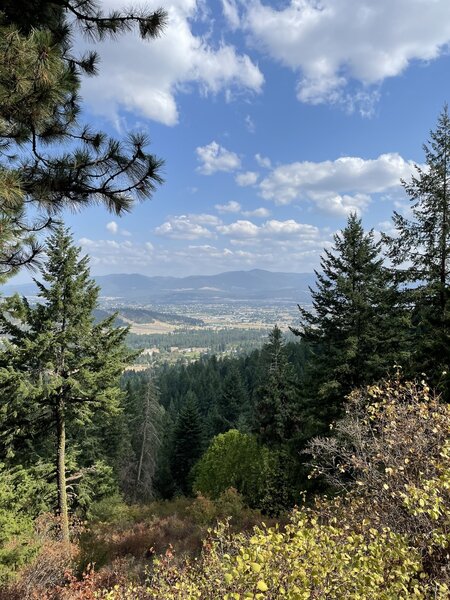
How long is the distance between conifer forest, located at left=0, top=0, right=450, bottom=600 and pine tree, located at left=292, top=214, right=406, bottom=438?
0.08m

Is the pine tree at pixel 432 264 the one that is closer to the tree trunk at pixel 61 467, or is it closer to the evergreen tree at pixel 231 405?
the tree trunk at pixel 61 467

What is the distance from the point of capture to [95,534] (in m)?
15.8

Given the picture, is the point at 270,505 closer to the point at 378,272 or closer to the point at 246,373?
the point at 378,272

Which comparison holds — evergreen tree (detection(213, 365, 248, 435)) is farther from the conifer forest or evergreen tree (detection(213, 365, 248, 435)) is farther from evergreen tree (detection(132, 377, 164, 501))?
the conifer forest

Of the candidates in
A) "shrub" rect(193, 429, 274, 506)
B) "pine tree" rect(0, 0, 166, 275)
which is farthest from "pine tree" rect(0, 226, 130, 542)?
"shrub" rect(193, 429, 274, 506)

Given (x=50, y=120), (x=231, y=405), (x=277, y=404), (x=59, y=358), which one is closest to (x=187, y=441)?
(x=231, y=405)

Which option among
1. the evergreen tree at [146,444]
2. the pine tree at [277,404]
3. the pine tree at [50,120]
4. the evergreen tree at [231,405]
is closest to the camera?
the pine tree at [50,120]

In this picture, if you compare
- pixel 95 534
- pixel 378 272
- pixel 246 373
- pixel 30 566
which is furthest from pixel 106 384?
pixel 246 373

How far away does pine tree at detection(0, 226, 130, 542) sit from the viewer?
40.3 ft

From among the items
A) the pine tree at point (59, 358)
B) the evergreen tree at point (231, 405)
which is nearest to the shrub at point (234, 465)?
the pine tree at point (59, 358)

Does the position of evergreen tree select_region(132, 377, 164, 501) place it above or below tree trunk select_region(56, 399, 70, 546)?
below

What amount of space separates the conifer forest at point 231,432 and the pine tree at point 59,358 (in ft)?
0.25

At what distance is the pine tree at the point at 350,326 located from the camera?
13.7 meters

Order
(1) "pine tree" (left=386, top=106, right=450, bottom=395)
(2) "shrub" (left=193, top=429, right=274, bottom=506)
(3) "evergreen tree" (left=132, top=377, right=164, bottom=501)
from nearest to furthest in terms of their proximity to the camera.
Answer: (1) "pine tree" (left=386, top=106, right=450, bottom=395), (2) "shrub" (left=193, top=429, right=274, bottom=506), (3) "evergreen tree" (left=132, top=377, right=164, bottom=501)
